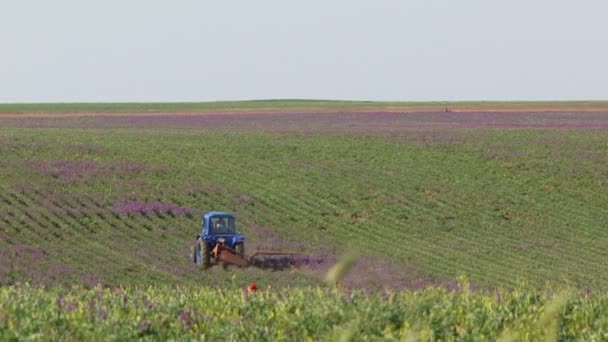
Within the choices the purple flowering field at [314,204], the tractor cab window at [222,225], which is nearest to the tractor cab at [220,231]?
the tractor cab window at [222,225]

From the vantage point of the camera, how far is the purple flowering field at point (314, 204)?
94.0 feet

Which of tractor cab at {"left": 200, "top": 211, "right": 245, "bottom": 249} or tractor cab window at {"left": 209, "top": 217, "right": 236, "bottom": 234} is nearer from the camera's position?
tractor cab at {"left": 200, "top": 211, "right": 245, "bottom": 249}

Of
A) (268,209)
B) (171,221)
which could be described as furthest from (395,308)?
(268,209)

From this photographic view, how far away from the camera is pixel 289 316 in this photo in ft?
32.9

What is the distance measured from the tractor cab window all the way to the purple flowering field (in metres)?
1.31

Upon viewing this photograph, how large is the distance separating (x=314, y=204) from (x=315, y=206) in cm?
38

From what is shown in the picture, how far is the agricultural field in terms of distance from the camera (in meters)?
27.8

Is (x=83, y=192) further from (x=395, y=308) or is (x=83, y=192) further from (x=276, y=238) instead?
(x=395, y=308)

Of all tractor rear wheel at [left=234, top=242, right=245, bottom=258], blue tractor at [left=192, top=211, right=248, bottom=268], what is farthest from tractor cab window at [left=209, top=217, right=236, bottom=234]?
tractor rear wheel at [left=234, top=242, right=245, bottom=258]

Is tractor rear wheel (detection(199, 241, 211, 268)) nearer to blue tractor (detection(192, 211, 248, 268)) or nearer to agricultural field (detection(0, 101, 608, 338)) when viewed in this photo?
blue tractor (detection(192, 211, 248, 268))

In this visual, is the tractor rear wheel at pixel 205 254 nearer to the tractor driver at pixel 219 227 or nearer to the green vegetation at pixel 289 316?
the tractor driver at pixel 219 227

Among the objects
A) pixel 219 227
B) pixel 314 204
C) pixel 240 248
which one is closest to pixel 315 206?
pixel 314 204

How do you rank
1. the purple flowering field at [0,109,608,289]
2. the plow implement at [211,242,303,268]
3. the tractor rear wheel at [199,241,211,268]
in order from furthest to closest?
the purple flowering field at [0,109,608,289] → the tractor rear wheel at [199,241,211,268] → the plow implement at [211,242,303,268]

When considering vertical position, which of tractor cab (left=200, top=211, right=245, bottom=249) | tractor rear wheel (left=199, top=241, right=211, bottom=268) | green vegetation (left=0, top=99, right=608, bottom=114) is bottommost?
green vegetation (left=0, top=99, right=608, bottom=114)
